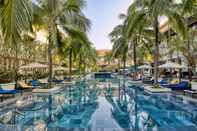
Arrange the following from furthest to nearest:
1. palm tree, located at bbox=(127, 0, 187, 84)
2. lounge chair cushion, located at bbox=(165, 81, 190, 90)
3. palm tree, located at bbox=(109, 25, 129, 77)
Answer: palm tree, located at bbox=(109, 25, 129, 77)
lounge chair cushion, located at bbox=(165, 81, 190, 90)
palm tree, located at bbox=(127, 0, 187, 84)

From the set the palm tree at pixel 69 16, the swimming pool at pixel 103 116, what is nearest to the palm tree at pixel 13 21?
the swimming pool at pixel 103 116

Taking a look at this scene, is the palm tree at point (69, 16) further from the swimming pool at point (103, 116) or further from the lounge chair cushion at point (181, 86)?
the lounge chair cushion at point (181, 86)

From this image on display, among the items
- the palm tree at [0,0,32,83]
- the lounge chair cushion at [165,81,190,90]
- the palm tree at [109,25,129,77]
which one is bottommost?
the lounge chair cushion at [165,81,190,90]

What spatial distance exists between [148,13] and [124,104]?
693cm

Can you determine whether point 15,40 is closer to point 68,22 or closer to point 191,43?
point 68,22

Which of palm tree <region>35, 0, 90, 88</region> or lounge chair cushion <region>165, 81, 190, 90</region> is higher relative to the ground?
palm tree <region>35, 0, 90, 88</region>

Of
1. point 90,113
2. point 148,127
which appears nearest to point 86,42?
point 90,113

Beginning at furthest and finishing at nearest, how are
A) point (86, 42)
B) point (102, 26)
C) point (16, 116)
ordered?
point (102, 26), point (86, 42), point (16, 116)

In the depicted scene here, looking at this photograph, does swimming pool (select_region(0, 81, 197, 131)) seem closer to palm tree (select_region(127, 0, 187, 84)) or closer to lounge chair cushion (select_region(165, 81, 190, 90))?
lounge chair cushion (select_region(165, 81, 190, 90))

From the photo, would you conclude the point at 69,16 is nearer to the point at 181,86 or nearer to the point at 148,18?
the point at 148,18

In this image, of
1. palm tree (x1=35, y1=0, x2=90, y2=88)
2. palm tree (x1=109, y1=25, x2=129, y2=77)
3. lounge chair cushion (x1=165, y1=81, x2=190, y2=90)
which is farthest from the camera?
palm tree (x1=109, y1=25, x2=129, y2=77)

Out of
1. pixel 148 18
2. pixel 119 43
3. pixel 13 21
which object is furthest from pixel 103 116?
pixel 119 43

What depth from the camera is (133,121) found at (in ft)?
26.7

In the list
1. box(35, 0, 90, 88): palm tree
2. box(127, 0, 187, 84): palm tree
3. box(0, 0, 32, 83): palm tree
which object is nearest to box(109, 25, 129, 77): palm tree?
box(127, 0, 187, 84): palm tree
